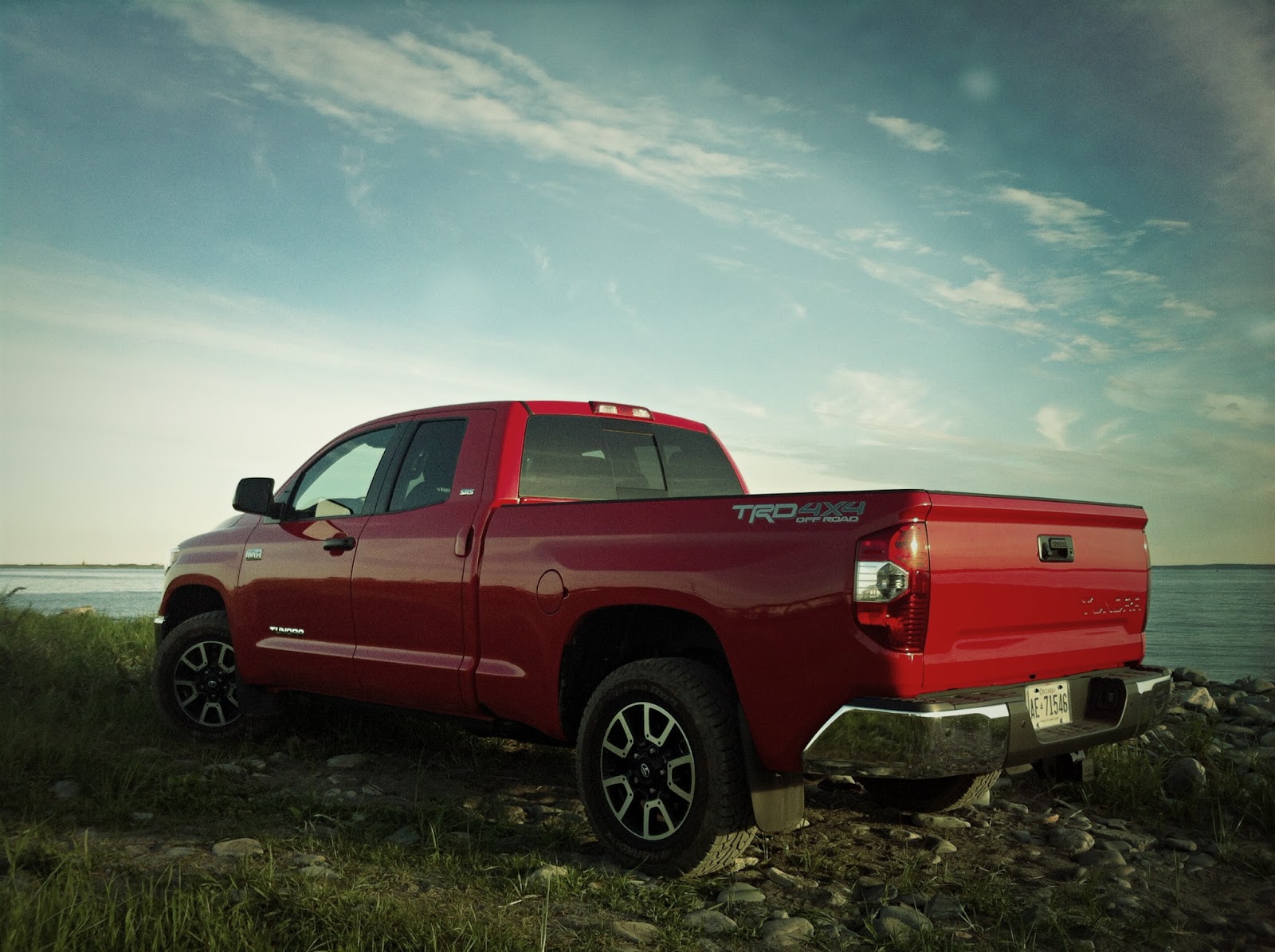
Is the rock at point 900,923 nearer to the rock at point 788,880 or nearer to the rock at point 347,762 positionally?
the rock at point 788,880

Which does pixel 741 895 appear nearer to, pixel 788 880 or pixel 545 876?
pixel 788 880

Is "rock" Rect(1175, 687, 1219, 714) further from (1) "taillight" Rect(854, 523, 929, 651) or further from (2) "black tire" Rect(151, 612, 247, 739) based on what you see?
(2) "black tire" Rect(151, 612, 247, 739)

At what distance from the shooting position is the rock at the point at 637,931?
3.42 meters

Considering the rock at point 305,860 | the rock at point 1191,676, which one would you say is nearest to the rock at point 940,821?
the rock at point 305,860

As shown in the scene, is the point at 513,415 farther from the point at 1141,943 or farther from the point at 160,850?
the point at 1141,943

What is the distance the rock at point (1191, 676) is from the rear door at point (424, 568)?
27.9 ft

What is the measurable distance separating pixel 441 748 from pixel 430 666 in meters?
1.47

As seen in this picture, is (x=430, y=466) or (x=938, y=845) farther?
(x=430, y=466)

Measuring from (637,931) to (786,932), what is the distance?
1.68 ft

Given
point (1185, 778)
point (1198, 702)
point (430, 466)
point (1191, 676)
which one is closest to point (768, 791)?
point (430, 466)

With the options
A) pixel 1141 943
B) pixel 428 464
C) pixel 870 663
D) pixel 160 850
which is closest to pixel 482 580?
pixel 428 464

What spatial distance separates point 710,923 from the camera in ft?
11.8

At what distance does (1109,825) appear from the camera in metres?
5.00

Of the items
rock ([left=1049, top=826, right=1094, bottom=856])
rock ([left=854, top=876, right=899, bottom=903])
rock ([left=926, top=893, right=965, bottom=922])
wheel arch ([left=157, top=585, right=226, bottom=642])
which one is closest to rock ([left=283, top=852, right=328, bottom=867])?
rock ([left=854, top=876, right=899, bottom=903])
